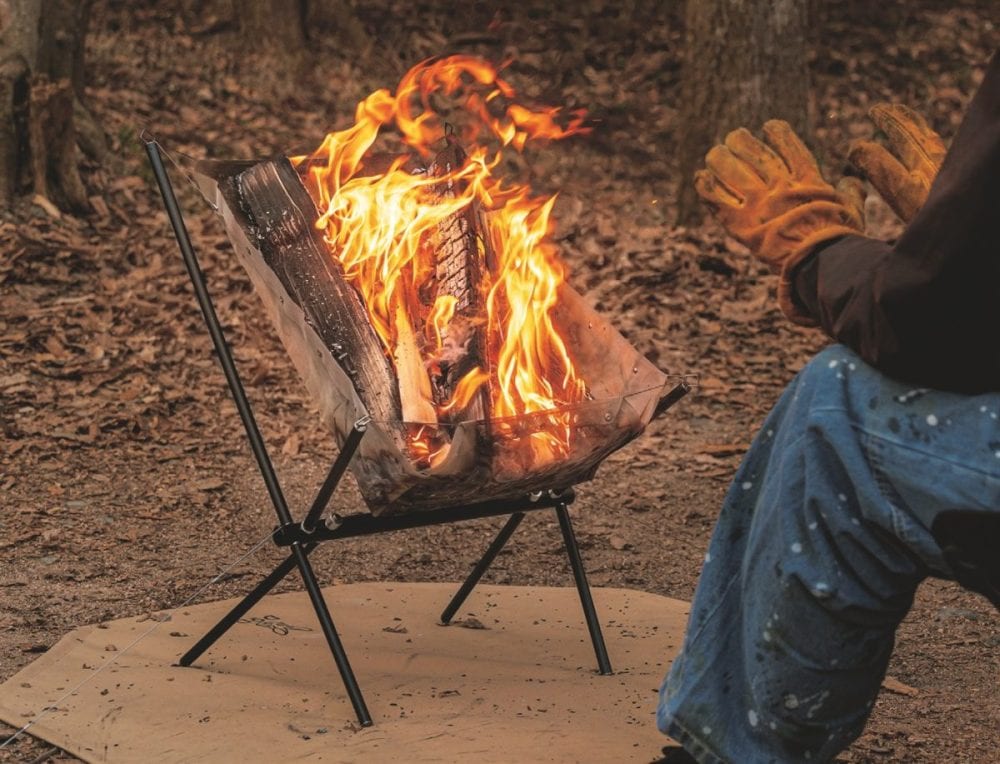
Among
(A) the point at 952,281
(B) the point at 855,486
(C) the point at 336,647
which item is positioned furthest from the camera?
(C) the point at 336,647

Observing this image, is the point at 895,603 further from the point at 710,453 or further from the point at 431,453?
the point at 710,453

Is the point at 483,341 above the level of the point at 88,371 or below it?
above

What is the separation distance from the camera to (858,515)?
217 cm

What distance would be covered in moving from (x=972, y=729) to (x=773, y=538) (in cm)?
139

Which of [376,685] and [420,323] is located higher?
[420,323]

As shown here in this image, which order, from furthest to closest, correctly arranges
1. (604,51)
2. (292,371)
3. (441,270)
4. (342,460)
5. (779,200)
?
(604,51)
(292,371)
(441,270)
(342,460)
(779,200)

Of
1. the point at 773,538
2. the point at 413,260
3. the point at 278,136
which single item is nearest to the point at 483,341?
the point at 413,260

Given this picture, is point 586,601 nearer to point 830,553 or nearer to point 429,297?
point 429,297

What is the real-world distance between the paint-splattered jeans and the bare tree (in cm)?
564

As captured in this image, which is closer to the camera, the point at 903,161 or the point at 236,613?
the point at 903,161

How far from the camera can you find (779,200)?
2605mm

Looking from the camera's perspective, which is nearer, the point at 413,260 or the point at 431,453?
the point at 431,453

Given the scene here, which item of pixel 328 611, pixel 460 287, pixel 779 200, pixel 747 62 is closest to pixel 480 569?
pixel 328 611

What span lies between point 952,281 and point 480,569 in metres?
2.02
